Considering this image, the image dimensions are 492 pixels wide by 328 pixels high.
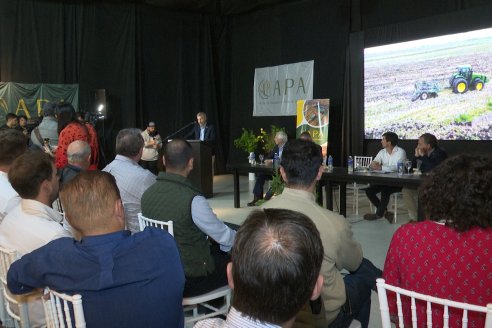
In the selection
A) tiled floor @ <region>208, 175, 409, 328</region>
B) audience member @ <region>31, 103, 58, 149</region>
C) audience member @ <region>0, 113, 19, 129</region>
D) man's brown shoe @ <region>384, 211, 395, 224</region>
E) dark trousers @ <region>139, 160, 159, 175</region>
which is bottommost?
tiled floor @ <region>208, 175, 409, 328</region>

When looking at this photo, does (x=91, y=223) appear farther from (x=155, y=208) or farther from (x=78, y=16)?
(x=78, y=16)

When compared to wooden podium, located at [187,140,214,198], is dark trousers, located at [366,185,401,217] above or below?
below

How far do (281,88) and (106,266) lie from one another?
885 cm

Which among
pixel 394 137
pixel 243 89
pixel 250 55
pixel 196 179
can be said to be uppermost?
pixel 250 55

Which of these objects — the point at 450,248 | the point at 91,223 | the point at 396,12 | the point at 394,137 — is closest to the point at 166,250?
the point at 91,223

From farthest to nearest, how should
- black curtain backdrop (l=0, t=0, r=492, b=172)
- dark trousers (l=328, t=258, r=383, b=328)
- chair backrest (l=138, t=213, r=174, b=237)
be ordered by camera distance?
black curtain backdrop (l=0, t=0, r=492, b=172), chair backrest (l=138, t=213, r=174, b=237), dark trousers (l=328, t=258, r=383, b=328)

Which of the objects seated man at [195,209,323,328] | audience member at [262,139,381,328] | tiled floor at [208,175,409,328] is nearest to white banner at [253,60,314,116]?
tiled floor at [208,175,409,328]

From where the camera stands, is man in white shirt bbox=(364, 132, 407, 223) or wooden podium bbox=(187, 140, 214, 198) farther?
wooden podium bbox=(187, 140, 214, 198)

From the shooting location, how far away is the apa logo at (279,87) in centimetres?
944

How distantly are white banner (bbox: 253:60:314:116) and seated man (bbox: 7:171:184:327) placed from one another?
8.06 m

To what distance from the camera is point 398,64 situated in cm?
750

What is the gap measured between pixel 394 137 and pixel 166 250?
480cm

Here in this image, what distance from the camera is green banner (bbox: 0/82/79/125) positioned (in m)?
8.47

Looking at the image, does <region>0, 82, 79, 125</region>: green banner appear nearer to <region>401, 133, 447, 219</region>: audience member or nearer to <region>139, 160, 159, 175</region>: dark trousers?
<region>139, 160, 159, 175</region>: dark trousers
